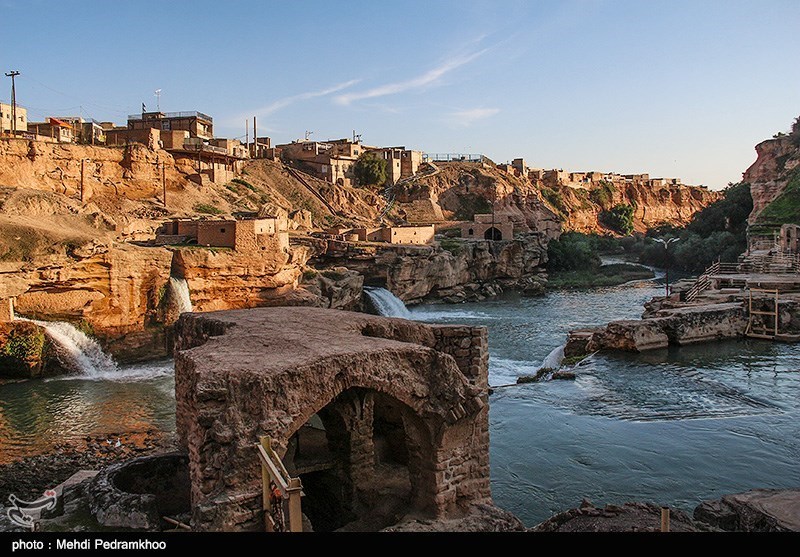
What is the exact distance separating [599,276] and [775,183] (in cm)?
1348

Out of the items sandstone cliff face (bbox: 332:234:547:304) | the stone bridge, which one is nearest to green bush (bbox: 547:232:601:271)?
sandstone cliff face (bbox: 332:234:547:304)

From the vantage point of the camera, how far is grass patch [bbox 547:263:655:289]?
46.3 meters

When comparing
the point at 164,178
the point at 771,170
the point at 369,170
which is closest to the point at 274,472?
the point at 164,178

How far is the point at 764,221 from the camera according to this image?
41.4 meters

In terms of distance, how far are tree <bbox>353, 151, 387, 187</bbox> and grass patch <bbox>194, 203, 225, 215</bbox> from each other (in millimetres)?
21814

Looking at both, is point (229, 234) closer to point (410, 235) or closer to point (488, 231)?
point (410, 235)

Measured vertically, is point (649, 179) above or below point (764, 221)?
above

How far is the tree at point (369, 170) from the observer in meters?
57.5

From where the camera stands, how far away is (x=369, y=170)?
57406 millimetres

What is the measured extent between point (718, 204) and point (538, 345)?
39.3 meters

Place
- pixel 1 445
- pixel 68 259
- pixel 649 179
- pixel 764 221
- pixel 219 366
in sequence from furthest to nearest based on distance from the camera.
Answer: pixel 649 179 < pixel 764 221 < pixel 68 259 < pixel 1 445 < pixel 219 366
